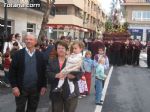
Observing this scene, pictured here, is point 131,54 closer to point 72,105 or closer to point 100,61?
point 100,61

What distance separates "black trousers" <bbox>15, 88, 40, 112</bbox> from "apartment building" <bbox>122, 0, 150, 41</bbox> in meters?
69.0

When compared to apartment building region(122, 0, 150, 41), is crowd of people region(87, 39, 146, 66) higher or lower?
lower

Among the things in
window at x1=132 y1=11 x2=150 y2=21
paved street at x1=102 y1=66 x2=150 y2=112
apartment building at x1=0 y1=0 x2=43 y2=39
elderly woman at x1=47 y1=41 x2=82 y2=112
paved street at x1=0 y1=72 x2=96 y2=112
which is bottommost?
paved street at x1=102 y1=66 x2=150 y2=112

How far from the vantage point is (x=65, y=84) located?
262 inches

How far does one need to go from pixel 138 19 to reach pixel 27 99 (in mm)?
69598

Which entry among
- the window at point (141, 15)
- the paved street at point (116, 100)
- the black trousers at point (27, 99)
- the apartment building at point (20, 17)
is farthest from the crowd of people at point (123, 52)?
the window at point (141, 15)

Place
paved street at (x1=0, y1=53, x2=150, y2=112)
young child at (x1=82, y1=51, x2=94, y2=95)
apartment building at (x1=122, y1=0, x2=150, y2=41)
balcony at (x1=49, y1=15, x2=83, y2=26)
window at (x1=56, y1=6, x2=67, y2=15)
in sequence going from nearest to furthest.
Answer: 1. paved street at (x1=0, y1=53, x2=150, y2=112)
2. young child at (x1=82, y1=51, x2=94, y2=95)
3. balcony at (x1=49, y1=15, x2=83, y2=26)
4. window at (x1=56, y1=6, x2=67, y2=15)
5. apartment building at (x1=122, y1=0, x2=150, y2=41)

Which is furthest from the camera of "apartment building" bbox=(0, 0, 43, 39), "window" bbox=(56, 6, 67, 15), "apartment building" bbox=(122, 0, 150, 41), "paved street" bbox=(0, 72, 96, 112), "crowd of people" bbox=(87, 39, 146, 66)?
"apartment building" bbox=(122, 0, 150, 41)

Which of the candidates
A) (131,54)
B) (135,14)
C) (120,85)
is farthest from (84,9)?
(120,85)

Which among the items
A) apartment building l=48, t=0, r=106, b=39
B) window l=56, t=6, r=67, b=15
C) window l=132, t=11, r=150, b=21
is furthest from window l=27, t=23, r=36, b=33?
window l=132, t=11, r=150, b=21

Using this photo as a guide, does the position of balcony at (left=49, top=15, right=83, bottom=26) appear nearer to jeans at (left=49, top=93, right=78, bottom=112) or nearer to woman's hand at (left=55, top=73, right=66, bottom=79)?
jeans at (left=49, top=93, right=78, bottom=112)

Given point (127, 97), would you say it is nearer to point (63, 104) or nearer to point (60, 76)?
point (63, 104)

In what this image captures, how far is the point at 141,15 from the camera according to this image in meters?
75.6

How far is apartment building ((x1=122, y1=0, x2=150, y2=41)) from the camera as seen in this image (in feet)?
247
